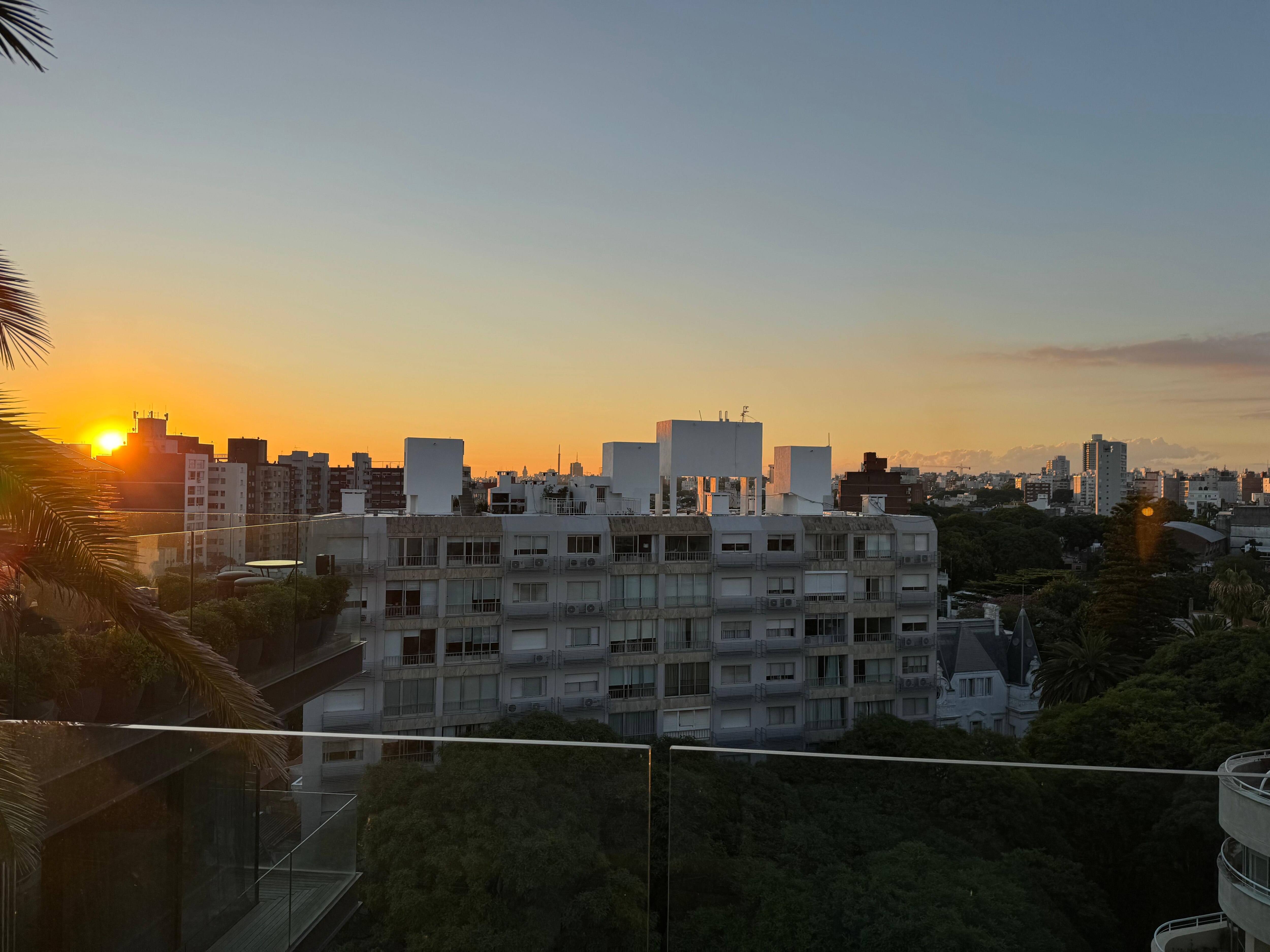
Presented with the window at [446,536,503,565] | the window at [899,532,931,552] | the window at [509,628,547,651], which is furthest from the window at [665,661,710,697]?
the window at [899,532,931,552]

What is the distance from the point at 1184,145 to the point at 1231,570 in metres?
20.8

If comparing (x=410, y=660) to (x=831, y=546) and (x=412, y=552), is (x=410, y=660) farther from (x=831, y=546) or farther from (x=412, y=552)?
(x=831, y=546)

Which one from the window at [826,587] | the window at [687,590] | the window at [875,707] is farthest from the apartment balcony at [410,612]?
the window at [875,707]

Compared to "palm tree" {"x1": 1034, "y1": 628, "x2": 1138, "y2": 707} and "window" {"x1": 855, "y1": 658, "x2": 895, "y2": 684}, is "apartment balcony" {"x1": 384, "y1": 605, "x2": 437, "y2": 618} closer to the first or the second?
"window" {"x1": 855, "y1": 658, "x2": 895, "y2": 684}

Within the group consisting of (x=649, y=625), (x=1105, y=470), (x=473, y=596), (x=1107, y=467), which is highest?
(x=1107, y=467)

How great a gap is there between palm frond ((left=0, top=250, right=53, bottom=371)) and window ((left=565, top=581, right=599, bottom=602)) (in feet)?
55.3

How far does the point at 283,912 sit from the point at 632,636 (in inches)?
698

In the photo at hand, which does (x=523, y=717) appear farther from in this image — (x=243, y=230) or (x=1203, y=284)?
(x=1203, y=284)

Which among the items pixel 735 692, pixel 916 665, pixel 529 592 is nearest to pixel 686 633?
pixel 735 692

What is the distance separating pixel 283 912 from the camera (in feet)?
5.79

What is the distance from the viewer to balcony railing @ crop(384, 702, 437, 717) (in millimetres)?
17625

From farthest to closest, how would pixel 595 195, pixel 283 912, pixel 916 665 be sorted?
pixel 916 665, pixel 595 195, pixel 283 912

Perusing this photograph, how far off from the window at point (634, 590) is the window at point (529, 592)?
1464 millimetres

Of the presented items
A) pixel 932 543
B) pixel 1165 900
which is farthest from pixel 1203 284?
pixel 1165 900
